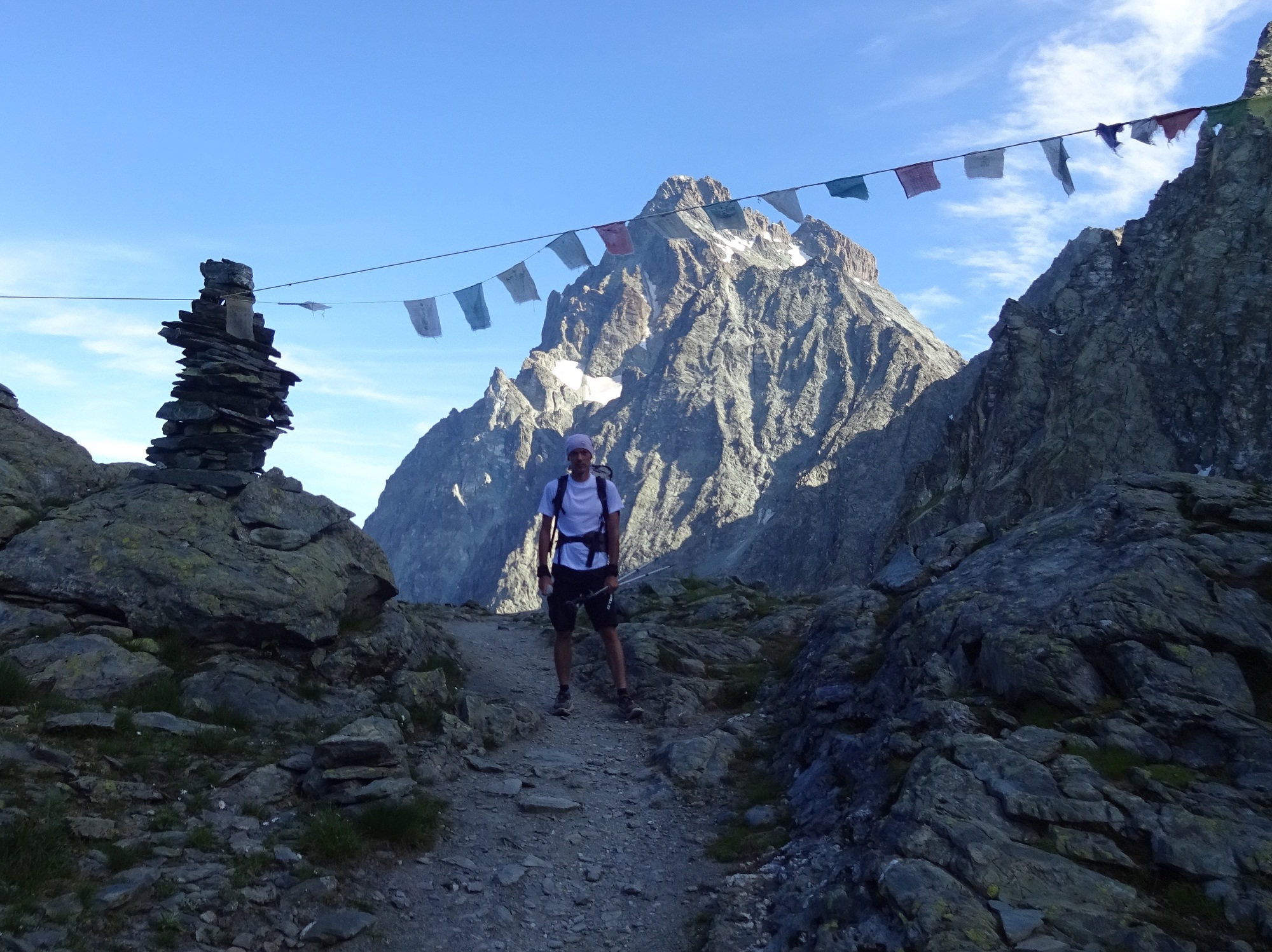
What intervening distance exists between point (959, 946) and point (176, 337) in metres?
11.4

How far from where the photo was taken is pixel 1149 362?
66.8 metres

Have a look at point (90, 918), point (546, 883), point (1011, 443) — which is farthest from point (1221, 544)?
point (1011, 443)

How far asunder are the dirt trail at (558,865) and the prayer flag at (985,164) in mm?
12242

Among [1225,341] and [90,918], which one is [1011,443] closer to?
[1225,341]

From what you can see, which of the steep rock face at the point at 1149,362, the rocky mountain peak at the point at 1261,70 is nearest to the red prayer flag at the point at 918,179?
the steep rock face at the point at 1149,362

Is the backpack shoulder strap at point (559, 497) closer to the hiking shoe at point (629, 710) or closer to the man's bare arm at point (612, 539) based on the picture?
the man's bare arm at point (612, 539)

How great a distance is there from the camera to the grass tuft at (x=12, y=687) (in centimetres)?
748

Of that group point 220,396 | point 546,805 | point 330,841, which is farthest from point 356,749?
point 220,396

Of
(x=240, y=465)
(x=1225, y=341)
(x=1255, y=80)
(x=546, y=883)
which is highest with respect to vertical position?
(x=1255, y=80)

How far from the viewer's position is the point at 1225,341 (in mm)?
62625

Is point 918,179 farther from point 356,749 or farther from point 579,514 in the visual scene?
point 356,749

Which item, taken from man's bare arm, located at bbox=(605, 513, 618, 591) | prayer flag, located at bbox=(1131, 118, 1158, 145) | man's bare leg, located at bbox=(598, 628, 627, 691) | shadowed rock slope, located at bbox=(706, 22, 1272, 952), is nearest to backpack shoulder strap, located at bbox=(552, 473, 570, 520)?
man's bare arm, located at bbox=(605, 513, 618, 591)

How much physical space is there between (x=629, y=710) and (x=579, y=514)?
2.54 m

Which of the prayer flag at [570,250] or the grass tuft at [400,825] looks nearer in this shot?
the grass tuft at [400,825]
